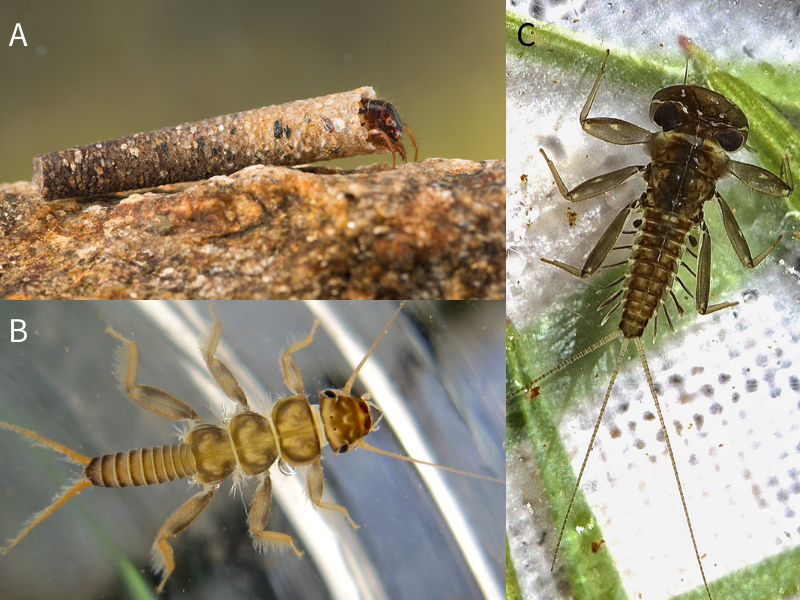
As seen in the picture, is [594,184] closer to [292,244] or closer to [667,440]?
[667,440]

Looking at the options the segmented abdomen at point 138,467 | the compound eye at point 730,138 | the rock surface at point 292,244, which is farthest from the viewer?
the compound eye at point 730,138

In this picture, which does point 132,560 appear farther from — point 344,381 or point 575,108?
point 575,108

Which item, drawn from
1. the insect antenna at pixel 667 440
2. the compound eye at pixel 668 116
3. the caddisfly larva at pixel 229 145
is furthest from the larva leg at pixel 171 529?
the compound eye at pixel 668 116

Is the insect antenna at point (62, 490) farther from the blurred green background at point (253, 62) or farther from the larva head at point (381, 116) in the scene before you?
the larva head at point (381, 116)

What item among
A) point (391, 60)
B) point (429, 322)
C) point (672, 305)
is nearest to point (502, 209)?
point (429, 322)

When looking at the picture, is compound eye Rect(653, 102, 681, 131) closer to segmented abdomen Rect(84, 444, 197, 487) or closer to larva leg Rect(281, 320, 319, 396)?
larva leg Rect(281, 320, 319, 396)

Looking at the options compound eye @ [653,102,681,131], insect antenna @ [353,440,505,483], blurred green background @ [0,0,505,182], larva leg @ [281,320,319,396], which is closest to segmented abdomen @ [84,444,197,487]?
larva leg @ [281,320,319,396]
